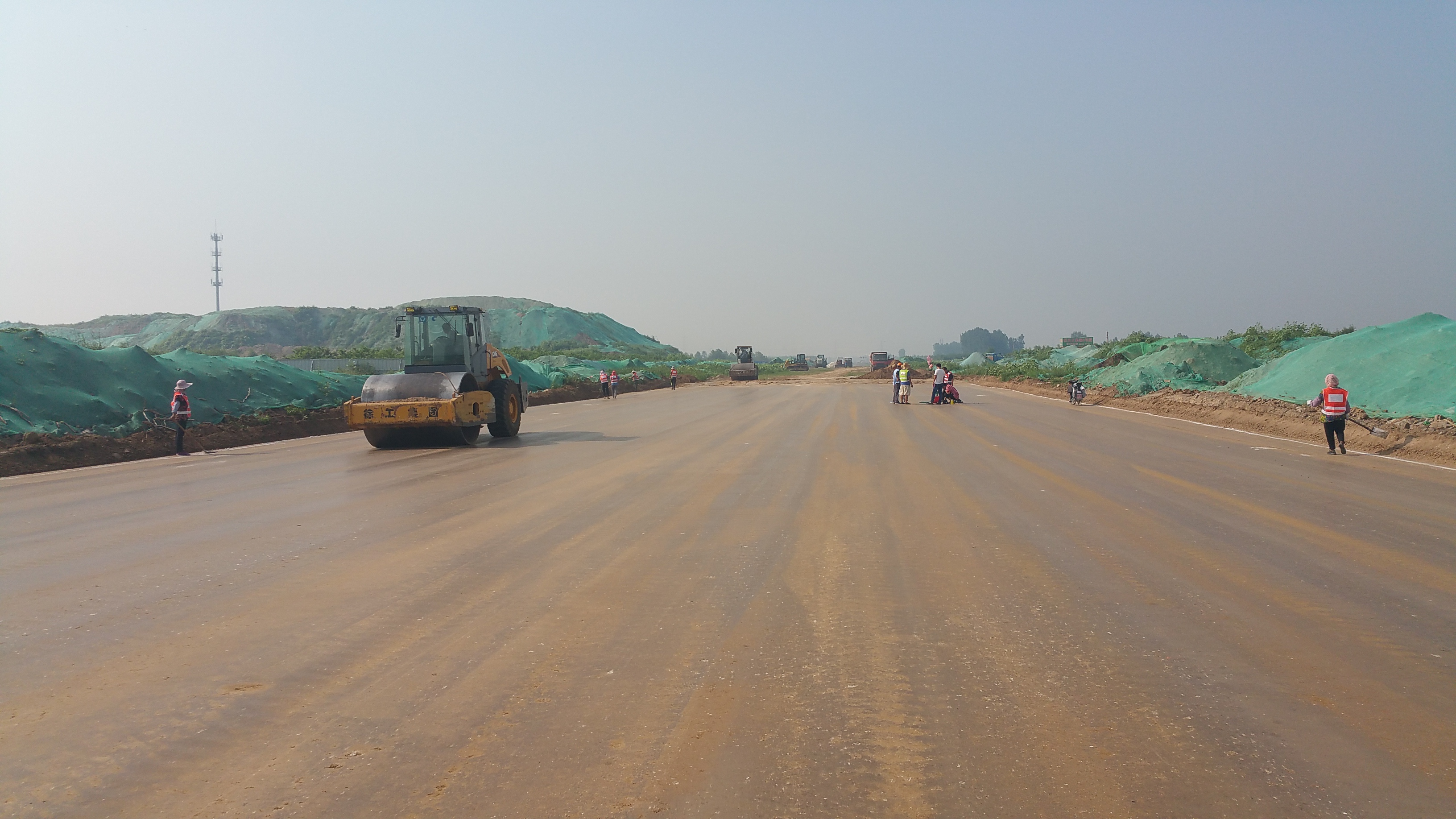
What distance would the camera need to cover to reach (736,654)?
189 inches

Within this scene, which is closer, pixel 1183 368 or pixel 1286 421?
pixel 1286 421

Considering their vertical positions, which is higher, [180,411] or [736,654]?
[180,411]

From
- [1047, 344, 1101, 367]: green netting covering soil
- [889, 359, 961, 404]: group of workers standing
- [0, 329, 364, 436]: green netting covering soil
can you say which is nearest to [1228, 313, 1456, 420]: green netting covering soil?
[889, 359, 961, 404]: group of workers standing

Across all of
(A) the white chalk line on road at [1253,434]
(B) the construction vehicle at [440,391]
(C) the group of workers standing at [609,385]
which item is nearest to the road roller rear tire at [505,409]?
(B) the construction vehicle at [440,391]

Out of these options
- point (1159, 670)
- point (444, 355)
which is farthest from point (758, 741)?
point (444, 355)

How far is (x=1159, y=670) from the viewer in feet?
14.8

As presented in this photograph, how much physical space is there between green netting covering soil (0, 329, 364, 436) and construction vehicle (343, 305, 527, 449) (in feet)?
21.9

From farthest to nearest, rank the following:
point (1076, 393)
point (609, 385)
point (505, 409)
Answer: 1. point (609, 385)
2. point (1076, 393)
3. point (505, 409)

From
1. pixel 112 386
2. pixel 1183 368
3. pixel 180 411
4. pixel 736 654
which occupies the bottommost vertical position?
pixel 736 654

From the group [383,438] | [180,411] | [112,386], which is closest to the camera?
[383,438]

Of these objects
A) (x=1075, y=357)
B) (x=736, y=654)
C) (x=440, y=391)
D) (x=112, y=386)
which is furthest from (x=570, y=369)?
(x=736, y=654)

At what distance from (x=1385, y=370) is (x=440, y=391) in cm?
2305

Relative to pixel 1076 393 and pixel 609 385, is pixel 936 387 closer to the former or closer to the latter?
pixel 1076 393

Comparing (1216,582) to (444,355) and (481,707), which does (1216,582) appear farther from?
(444,355)
